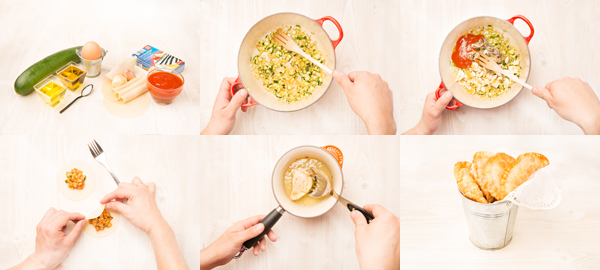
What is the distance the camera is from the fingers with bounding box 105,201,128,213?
1.33 metres

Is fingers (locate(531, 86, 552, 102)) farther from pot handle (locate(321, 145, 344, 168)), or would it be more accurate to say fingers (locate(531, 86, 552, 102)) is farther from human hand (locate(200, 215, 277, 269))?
human hand (locate(200, 215, 277, 269))

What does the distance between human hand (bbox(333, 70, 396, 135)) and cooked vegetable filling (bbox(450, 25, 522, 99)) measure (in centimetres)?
30

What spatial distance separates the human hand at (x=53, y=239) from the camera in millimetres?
1264

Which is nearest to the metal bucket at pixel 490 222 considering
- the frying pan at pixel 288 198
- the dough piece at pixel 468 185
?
the dough piece at pixel 468 185

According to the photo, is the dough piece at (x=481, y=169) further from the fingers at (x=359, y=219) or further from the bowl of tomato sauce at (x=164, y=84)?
the bowl of tomato sauce at (x=164, y=84)

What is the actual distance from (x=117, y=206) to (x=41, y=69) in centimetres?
63

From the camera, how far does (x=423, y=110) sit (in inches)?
51.7

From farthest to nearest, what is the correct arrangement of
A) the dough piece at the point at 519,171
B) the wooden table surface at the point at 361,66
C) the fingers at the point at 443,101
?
the wooden table surface at the point at 361,66, the fingers at the point at 443,101, the dough piece at the point at 519,171

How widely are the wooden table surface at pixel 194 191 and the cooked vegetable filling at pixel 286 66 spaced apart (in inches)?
7.6

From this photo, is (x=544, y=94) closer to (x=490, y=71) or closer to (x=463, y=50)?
(x=490, y=71)

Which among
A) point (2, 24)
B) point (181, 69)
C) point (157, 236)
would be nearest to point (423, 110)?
point (181, 69)

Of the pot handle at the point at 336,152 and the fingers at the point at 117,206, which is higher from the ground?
the pot handle at the point at 336,152

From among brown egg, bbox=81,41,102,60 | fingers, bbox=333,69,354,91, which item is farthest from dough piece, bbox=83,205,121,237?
fingers, bbox=333,69,354,91

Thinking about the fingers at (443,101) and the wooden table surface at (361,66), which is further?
the wooden table surface at (361,66)
